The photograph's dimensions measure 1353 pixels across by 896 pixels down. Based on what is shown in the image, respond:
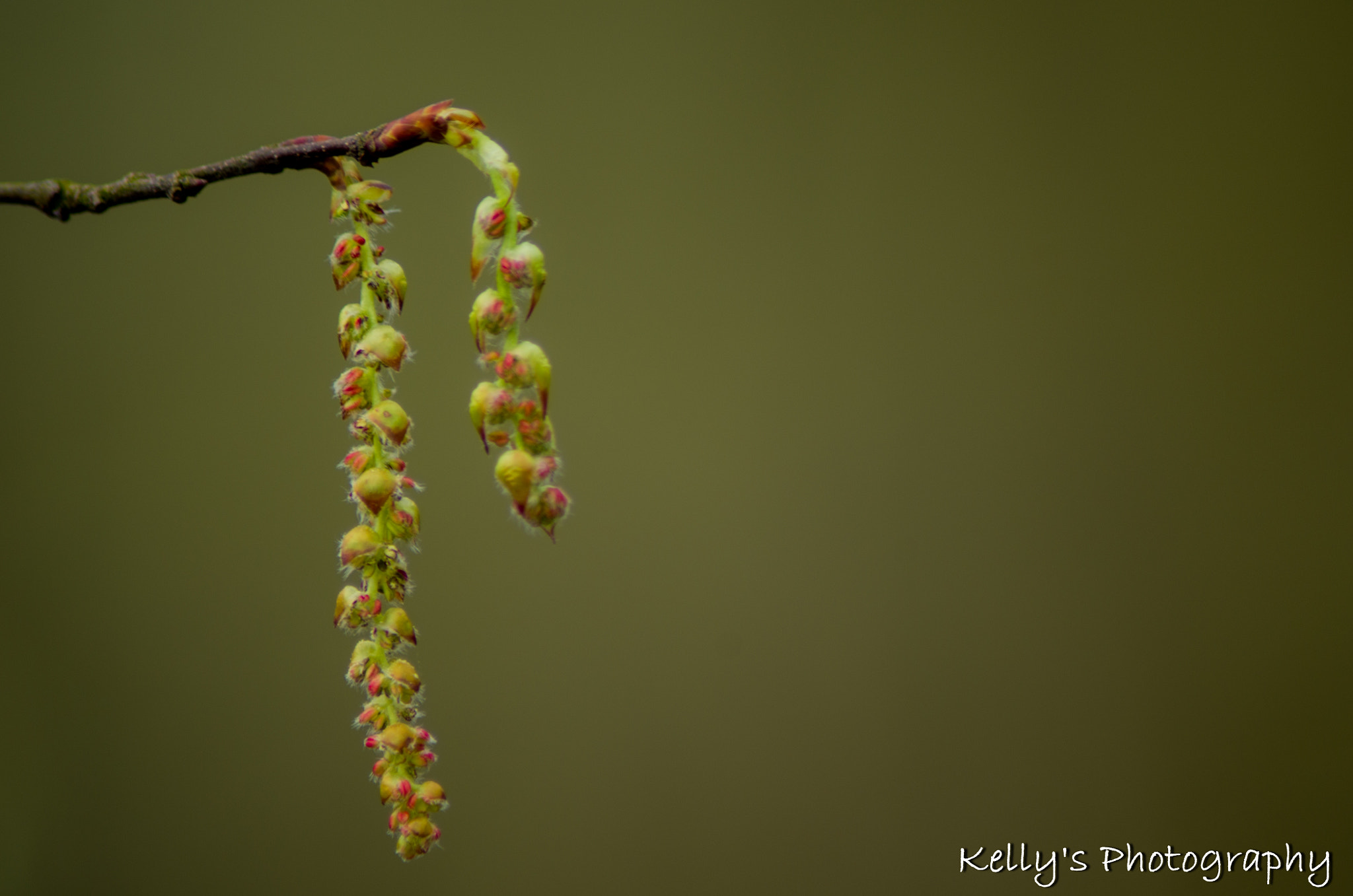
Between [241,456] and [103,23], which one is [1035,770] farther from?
[103,23]

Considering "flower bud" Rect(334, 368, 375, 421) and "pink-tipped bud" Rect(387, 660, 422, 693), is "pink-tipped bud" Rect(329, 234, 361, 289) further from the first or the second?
"pink-tipped bud" Rect(387, 660, 422, 693)


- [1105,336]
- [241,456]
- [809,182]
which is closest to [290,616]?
[241,456]

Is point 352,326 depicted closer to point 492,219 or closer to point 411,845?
point 492,219

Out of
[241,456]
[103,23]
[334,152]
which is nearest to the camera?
[334,152]

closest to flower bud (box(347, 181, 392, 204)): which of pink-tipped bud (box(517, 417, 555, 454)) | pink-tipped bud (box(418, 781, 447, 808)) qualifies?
pink-tipped bud (box(517, 417, 555, 454))

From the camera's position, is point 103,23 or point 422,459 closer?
point 103,23

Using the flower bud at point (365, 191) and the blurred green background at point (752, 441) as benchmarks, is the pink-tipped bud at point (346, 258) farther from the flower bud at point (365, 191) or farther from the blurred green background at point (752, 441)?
the blurred green background at point (752, 441)

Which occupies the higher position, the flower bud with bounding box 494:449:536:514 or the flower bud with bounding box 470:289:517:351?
the flower bud with bounding box 470:289:517:351
